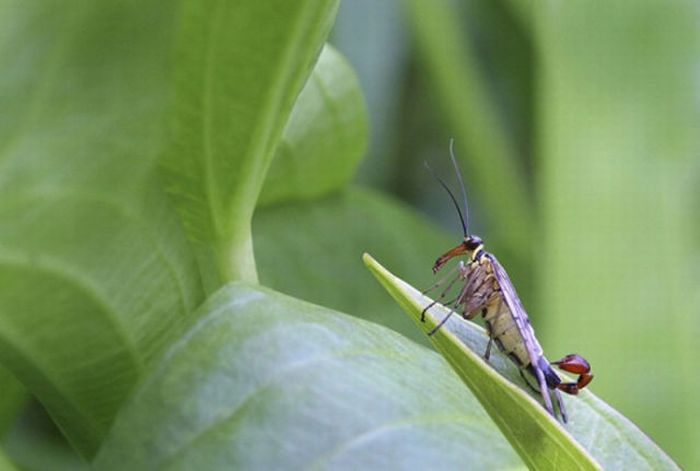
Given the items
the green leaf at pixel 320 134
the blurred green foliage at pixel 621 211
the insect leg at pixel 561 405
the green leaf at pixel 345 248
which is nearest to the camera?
the insect leg at pixel 561 405

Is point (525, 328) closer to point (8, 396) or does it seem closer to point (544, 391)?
point (544, 391)

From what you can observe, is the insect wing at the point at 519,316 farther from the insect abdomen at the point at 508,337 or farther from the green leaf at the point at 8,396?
the green leaf at the point at 8,396

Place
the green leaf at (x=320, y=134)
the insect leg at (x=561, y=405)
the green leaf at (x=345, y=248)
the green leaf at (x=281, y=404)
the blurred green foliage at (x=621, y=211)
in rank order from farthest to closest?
the blurred green foliage at (x=621, y=211)
the green leaf at (x=345, y=248)
the green leaf at (x=320, y=134)
the insect leg at (x=561, y=405)
the green leaf at (x=281, y=404)

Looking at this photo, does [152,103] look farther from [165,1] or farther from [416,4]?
[416,4]

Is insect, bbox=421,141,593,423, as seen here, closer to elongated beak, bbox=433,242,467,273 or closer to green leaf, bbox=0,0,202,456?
elongated beak, bbox=433,242,467,273

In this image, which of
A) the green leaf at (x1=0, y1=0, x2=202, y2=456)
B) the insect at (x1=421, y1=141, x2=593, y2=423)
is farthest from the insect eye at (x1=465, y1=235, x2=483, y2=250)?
the green leaf at (x1=0, y1=0, x2=202, y2=456)

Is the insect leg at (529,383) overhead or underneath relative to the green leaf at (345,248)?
overhead

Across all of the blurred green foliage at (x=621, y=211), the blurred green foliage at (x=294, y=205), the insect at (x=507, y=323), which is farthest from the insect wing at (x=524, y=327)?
the blurred green foliage at (x=621, y=211)

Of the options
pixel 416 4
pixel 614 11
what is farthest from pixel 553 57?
pixel 416 4

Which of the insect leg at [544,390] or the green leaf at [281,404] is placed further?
the insect leg at [544,390]
